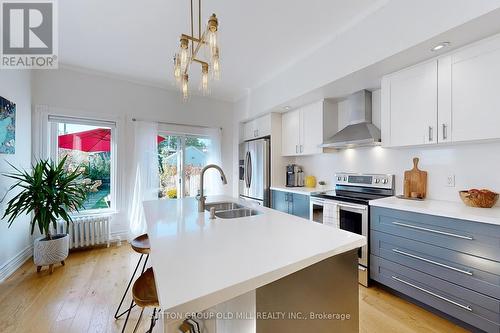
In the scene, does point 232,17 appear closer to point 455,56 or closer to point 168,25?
point 168,25

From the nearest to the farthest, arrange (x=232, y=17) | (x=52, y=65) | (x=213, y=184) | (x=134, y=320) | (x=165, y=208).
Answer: (x=134, y=320) → (x=165, y=208) → (x=232, y=17) → (x=52, y=65) → (x=213, y=184)

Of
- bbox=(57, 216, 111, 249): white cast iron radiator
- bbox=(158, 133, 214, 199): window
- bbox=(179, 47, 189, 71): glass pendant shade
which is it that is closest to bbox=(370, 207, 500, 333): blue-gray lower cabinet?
bbox=(179, 47, 189, 71): glass pendant shade

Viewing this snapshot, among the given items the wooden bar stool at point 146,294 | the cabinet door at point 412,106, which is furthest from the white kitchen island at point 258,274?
the cabinet door at point 412,106

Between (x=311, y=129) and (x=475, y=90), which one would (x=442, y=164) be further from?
(x=311, y=129)

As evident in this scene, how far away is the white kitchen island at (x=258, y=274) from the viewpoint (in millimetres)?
699

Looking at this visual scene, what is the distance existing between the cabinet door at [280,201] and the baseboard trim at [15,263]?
340 centimetres

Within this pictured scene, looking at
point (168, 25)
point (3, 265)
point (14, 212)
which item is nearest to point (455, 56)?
point (168, 25)

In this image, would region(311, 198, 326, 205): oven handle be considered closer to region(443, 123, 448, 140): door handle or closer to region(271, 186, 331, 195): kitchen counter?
region(271, 186, 331, 195): kitchen counter

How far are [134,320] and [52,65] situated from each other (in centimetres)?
346

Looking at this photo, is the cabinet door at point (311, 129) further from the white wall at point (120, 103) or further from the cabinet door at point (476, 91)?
the white wall at point (120, 103)

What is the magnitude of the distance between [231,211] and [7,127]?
2.67 m

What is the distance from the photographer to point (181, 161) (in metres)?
4.11

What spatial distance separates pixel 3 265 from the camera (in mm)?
2344

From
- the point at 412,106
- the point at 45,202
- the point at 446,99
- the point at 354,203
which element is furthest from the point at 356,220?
the point at 45,202
